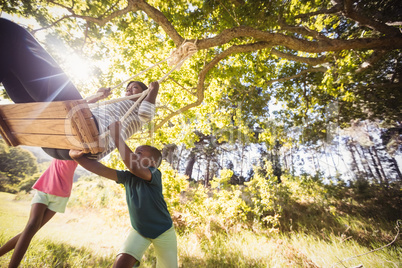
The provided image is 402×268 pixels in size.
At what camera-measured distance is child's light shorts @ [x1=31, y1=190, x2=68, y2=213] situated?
2.49 metres

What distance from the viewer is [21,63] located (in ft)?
4.68

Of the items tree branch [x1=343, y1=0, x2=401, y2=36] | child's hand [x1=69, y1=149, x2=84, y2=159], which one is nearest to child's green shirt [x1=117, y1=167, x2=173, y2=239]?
child's hand [x1=69, y1=149, x2=84, y2=159]

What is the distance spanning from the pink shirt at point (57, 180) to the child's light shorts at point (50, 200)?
6 centimetres

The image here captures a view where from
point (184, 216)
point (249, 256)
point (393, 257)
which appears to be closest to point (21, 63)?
point (249, 256)

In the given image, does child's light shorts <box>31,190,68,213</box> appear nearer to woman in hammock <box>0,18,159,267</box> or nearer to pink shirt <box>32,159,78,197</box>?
pink shirt <box>32,159,78,197</box>

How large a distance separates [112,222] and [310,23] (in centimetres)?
1131

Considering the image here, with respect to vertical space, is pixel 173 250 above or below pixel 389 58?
below

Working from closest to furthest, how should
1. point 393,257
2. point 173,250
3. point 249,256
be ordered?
point 173,250
point 393,257
point 249,256

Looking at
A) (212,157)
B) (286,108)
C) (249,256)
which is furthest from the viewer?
(212,157)

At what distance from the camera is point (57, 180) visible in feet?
8.63

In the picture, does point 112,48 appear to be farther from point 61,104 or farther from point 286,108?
point 286,108

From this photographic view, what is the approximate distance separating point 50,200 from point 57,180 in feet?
1.03

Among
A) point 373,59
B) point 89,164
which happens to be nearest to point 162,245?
point 89,164

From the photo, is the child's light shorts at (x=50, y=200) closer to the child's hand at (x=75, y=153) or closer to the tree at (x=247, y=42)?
the child's hand at (x=75, y=153)
